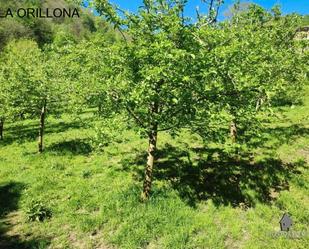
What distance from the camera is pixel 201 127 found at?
12234 millimetres

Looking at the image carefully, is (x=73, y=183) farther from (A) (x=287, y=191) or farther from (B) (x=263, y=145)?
(B) (x=263, y=145)

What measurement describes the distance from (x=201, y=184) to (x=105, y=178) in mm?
4634

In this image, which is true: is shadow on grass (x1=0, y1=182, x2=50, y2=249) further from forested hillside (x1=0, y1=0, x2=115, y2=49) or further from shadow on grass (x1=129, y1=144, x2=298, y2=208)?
forested hillside (x1=0, y1=0, x2=115, y2=49)

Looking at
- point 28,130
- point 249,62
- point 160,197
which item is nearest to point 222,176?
point 160,197

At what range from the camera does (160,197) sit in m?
13.3

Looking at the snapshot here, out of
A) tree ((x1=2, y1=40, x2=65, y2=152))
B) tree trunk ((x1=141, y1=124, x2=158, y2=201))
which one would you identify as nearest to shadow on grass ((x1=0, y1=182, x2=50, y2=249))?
tree trunk ((x1=141, y1=124, x2=158, y2=201))

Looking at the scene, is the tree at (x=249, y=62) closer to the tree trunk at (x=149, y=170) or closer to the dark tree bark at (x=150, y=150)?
the dark tree bark at (x=150, y=150)

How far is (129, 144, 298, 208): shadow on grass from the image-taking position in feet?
45.1

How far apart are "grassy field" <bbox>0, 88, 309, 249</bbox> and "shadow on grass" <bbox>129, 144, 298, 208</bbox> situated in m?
0.04

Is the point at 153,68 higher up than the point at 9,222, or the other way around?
the point at 153,68

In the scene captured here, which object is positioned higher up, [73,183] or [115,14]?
[115,14]

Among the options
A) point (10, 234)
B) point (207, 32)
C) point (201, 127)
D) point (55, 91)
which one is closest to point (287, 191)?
point (201, 127)

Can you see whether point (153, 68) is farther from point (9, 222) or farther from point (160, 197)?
point (9, 222)

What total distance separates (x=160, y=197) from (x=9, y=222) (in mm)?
5777
